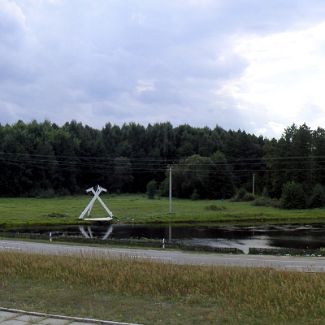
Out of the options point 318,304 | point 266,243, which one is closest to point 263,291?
point 318,304

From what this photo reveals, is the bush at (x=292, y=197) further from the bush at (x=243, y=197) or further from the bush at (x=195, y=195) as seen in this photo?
the bush at (x=195, y=195)

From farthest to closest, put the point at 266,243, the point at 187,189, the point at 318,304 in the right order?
the point at 187,189
the point at 266,243
the point at 318,304

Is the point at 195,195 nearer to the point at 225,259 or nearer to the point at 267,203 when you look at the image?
the point at 267,203

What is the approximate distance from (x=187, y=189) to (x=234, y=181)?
14.3 metres

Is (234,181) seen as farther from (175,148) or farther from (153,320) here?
(153,320)

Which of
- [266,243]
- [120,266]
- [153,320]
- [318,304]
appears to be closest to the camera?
[153,320]

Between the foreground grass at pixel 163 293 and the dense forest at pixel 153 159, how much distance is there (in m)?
106

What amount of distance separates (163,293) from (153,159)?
158m

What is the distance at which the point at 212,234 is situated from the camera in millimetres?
57250

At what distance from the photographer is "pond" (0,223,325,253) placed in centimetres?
4769

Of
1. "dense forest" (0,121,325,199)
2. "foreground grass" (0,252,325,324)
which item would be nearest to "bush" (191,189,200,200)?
"dense forest" (0,121,325,199)

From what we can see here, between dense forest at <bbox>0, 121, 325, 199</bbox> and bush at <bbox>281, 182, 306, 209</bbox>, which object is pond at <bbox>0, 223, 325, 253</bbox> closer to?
bush at <bbox>281, 182, 306, 209</bbox>

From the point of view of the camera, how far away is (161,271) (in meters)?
13.5

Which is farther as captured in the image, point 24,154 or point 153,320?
point 24,154
